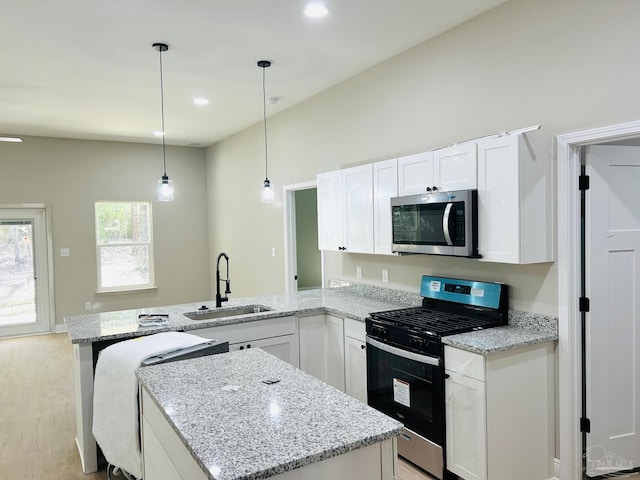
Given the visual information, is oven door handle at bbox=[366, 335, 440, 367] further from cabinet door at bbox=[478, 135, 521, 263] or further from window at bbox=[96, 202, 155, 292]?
window at bbox=[96, 202, 155, 292]

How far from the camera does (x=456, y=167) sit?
2.98 meters

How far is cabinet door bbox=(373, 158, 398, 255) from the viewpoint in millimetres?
3547

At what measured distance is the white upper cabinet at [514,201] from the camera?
2.63 m

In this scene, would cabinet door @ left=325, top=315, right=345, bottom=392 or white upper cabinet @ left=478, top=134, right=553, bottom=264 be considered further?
cabinet door @ left=325, top=315, right=345, bottom=392

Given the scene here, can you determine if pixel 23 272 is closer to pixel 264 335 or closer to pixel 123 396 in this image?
pixel 264 335

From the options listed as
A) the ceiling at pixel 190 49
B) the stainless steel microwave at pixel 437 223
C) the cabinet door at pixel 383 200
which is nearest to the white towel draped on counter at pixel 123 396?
the stainless steel microwave at pixel 437 223

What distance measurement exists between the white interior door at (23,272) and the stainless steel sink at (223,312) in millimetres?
4549

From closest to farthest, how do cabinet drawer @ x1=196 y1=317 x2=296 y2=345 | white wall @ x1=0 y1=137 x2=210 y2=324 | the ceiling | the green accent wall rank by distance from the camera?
the ceiling
cabinet drawer @ x1=196 y1=317 x2=296 y2=345
the green accent wall
white wall @ x1=0 y1=137 x2=210 y2=324

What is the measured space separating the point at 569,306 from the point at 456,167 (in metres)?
1.06

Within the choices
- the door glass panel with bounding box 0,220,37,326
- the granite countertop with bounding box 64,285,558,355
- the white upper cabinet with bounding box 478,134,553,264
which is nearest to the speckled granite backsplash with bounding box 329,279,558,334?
the granite countertop with bounding box 64,285,558,355

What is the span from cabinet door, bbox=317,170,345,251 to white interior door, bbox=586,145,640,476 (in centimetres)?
200

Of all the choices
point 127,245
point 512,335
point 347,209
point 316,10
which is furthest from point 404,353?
point 127,245

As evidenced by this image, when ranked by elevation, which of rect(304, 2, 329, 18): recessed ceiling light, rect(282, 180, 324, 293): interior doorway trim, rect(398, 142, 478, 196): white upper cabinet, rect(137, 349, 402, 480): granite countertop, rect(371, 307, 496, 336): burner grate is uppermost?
rect(304, 2, 329, 18): recessed ceiling light

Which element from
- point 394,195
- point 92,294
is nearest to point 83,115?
point 92,294
